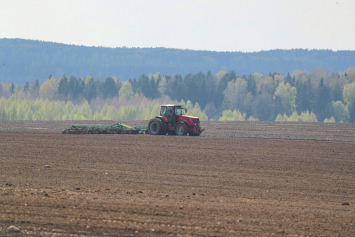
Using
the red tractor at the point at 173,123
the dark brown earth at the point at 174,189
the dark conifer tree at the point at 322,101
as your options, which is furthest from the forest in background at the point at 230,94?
the dark brown earth at the point at 174,189

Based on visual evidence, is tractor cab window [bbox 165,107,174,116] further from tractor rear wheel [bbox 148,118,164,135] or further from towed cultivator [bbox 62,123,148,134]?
towed cultivator [bbox 62,123,148,134]

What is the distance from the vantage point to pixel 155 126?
32.1 metres

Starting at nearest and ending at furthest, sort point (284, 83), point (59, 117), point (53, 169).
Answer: point (53, 169)
point (59, 117)
point (284, 83)

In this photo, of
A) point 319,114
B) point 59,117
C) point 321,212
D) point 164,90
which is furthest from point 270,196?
point 164,90

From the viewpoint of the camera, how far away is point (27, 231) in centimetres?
842

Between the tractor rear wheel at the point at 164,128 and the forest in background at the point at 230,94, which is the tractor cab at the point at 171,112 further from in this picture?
the forest in background at the point at 230,94

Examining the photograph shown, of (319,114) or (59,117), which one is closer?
(59,117)

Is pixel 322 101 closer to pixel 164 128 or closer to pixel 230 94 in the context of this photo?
pixel 230 94

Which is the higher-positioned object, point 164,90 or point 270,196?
point 164,90

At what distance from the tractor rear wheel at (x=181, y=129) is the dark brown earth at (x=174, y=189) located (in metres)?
5.83

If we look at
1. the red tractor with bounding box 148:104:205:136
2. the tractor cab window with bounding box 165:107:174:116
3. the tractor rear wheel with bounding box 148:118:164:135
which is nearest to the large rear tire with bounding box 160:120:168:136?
the red tractor with bounding box 148:104:205:136

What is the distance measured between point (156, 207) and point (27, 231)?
2.95 m

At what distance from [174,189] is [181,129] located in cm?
1777

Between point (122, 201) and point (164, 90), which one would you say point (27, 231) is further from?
point (164, 90)
